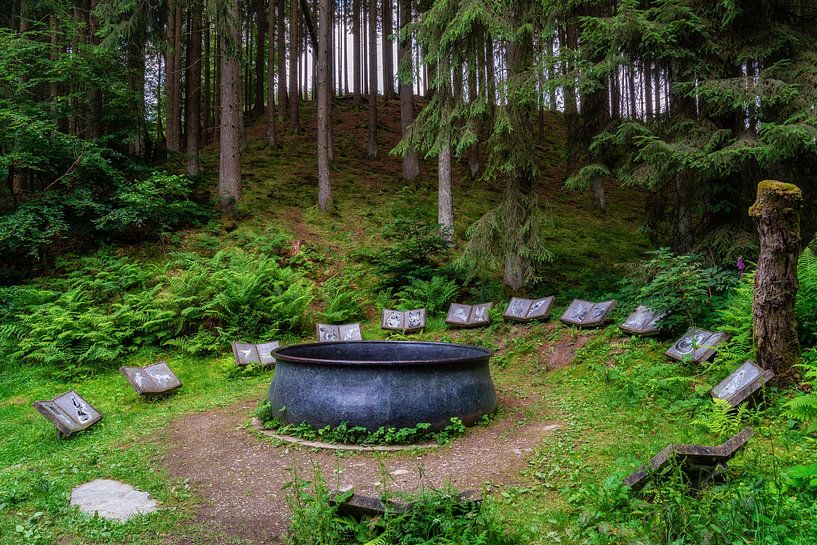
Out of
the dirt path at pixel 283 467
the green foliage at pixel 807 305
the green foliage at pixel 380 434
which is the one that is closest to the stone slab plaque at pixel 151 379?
the dirt path at pixel 283 467

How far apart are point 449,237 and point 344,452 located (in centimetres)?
1038

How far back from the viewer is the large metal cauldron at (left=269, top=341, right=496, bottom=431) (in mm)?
5797

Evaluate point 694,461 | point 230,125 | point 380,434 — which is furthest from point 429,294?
point 694,461

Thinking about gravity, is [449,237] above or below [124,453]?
above

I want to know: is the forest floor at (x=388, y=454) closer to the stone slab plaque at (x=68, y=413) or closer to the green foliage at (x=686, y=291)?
the stone slab plaque at (x=68, y=413)

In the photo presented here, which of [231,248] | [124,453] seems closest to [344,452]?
[124,453]

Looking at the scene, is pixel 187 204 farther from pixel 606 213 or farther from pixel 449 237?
pixel 606 213

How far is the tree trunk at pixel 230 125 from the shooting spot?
15.0m

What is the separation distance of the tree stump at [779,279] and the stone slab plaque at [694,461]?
257cm

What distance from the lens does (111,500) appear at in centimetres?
428

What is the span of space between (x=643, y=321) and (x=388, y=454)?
5185 millimetres

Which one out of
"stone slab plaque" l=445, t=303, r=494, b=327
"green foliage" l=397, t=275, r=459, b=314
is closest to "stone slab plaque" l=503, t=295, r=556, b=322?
"stone slab plaque" l=445, t=303, r=494, b=327

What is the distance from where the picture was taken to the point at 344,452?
5441mm

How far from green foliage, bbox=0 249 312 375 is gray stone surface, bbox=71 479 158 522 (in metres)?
5.44
